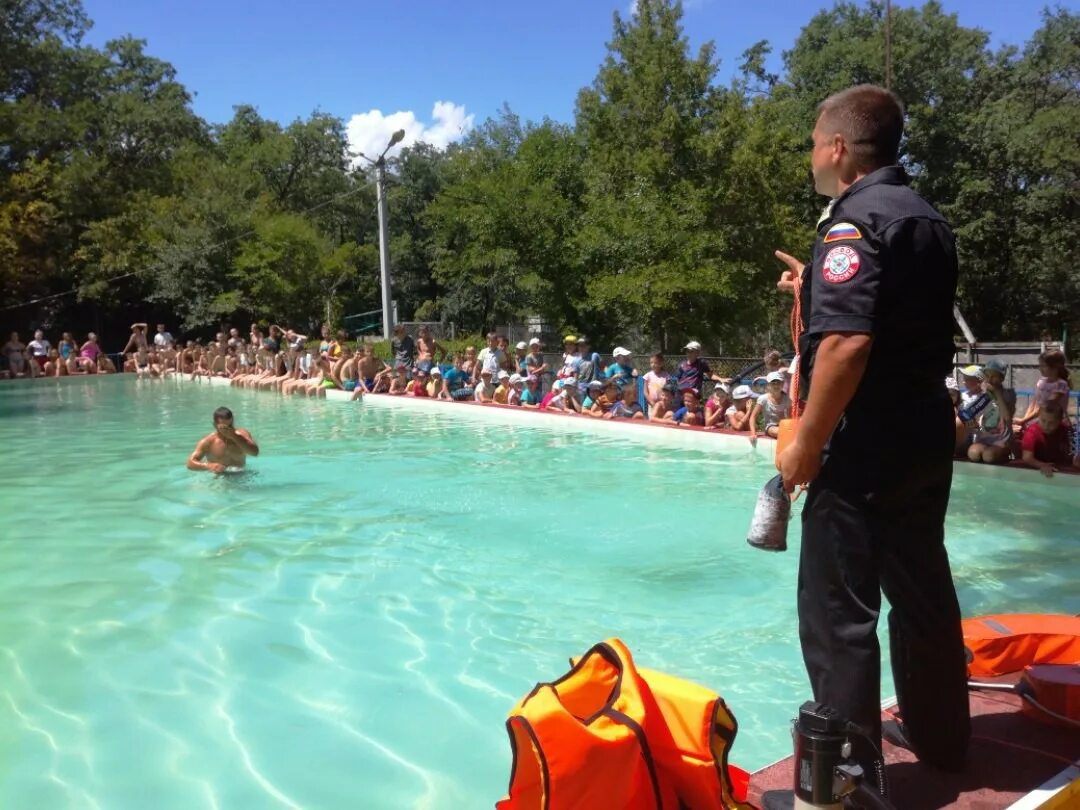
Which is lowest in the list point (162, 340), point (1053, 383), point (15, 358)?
point (1053, 383)

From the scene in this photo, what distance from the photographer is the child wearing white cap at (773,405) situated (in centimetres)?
1070

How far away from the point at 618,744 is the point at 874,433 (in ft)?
3.29

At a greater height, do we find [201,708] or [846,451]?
[846,451]

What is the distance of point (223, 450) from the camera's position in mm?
9578

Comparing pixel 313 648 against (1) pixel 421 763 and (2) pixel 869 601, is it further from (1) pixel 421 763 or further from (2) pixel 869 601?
(2) pixel 869 601

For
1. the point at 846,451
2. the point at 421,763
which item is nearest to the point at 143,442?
the point at 421,763

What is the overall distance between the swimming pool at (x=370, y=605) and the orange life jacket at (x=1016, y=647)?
0.90 metres

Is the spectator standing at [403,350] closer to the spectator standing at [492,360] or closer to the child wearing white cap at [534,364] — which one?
the spectator standing at [492,360]

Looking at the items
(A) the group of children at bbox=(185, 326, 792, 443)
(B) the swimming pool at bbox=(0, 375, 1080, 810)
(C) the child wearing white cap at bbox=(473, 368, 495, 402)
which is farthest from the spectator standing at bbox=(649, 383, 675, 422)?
(C) the child wearing white cap at bbox=(473, 368, 495, 402)

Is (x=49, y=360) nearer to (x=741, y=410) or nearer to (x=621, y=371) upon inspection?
(x=621, y=371)

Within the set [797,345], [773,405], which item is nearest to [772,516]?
[797,345]

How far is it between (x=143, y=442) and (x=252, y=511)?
18.1ft

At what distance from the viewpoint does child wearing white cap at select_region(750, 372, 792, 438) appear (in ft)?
35.1

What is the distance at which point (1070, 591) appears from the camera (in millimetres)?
5605
